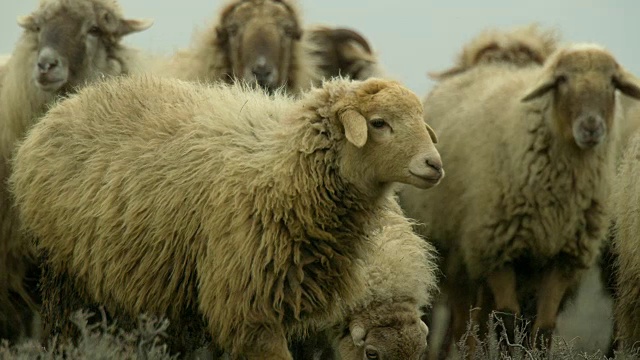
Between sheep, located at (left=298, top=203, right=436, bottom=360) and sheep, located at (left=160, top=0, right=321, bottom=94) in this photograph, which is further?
sheep, located at (left=160, top=0, right=321, bottom=94)

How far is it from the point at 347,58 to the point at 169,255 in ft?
14.7

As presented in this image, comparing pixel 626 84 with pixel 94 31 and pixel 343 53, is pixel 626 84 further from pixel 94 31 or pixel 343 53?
pixel 94 31

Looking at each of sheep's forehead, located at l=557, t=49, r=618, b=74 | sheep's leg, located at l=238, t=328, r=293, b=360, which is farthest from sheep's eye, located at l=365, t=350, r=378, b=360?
sheep's forehead, located at l=557, t=49, r=618, b=74

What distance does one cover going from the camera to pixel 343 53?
1143 centimetres

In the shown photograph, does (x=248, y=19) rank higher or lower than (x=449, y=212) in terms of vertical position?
higher

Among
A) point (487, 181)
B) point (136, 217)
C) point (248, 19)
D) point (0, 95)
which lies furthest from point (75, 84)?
point (487, 181)

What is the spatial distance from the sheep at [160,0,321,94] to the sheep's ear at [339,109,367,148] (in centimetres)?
324

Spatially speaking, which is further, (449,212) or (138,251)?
(449,212)

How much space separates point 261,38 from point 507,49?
7.38 ft

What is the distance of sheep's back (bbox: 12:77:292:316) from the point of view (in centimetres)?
724

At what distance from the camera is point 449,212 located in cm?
995

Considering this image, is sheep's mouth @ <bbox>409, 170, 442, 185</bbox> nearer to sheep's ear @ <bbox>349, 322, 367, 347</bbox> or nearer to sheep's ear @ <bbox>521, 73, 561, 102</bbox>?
sheep's ear @ <bbox>349, 322, 367, 347</bbox>

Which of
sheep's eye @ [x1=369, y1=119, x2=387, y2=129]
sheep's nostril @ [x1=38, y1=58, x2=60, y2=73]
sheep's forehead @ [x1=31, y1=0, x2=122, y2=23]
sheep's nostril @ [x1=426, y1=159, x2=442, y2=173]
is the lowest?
sheep's nostril @ [x1=38, y1=58, x2=60, y2=73]

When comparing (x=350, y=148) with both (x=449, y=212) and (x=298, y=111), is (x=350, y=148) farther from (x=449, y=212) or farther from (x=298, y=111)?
(x=449, y=212)
